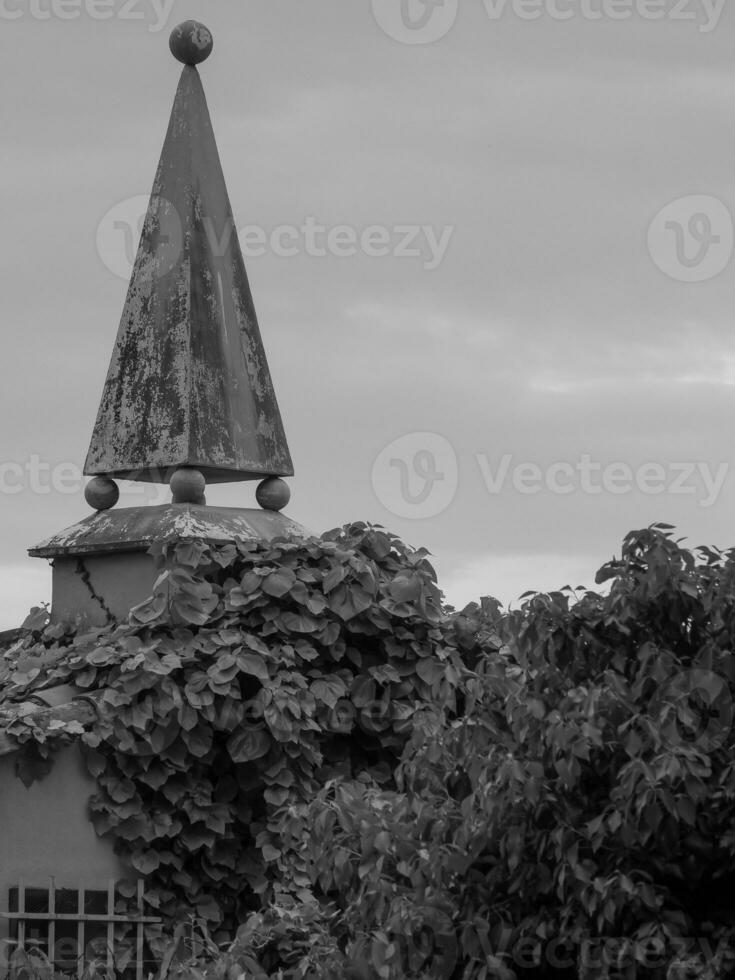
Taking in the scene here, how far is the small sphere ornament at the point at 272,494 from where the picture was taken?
9.22 meters

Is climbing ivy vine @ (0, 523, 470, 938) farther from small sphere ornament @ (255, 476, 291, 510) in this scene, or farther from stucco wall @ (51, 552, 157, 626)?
small sphere ornament @ (255, 476, 291, 510)

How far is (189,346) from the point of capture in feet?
29.7

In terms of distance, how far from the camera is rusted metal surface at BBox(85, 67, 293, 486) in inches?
352

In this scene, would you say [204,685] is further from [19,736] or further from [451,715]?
[451,715]

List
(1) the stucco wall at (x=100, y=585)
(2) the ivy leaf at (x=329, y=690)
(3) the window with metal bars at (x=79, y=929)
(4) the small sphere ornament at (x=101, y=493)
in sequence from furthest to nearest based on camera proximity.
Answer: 1. (4) the small sphere ornament at (x=101, y=493)
2. (1) the stucco wall at (x=100, y=585)
3. (2) the ivy leaf at (x=329, y=690)
4. (3) the window with metal bars at (x=79, y=929)

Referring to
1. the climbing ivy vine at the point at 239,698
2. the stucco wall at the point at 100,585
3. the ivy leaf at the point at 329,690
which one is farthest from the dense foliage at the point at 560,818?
the stucco wall at the point at 100,585

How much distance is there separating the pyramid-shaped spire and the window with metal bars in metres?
2.67

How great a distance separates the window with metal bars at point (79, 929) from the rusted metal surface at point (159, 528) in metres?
2.07

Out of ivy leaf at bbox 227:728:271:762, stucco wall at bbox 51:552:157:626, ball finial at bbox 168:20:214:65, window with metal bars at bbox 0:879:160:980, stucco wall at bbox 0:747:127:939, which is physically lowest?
window with metal bars at bbox 0:879:160:980

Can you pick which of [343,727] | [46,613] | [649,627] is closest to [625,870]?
[649,627]

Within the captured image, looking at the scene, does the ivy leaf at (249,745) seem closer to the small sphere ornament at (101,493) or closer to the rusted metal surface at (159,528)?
the rusted metal surface at (159,528)

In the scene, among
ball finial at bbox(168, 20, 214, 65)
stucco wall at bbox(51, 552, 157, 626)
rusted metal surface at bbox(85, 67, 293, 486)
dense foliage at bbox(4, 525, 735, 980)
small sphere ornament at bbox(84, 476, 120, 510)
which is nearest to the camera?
dense foliage at bbox(4, 525, 735, 980)

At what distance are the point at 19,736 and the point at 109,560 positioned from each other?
1564 mm

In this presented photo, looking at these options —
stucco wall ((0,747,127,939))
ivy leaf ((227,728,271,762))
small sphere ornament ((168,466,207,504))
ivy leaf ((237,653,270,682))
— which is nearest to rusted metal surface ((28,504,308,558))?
small sphere ornament ((168,466,207,504))
